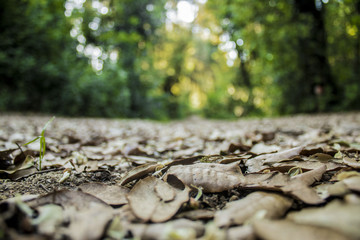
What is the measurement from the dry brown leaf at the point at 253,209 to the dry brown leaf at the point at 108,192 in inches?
11.5

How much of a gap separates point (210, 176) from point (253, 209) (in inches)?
8.8

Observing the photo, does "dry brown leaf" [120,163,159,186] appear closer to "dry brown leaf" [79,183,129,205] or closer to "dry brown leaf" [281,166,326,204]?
"dry brown leaf" [79,183,129,205]

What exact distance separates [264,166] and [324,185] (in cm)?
24

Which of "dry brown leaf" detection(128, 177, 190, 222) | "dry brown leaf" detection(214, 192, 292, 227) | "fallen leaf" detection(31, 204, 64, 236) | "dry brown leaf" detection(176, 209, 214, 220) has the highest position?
"fallen leaf" detection(31, 204, 64, 236)

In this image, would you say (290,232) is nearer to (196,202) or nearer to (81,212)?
(196,202)

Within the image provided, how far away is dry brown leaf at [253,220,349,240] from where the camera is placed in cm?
45

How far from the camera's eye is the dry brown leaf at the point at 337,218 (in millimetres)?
457

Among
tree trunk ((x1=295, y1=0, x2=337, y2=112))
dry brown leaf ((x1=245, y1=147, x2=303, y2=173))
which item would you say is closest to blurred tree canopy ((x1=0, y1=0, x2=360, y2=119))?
tree trunk ((x1=295, y1=0, x2=337, y2=112))

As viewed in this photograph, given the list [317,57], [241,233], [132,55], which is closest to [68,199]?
[241,233]

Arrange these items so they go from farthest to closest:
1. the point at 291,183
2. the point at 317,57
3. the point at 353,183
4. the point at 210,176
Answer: the point at 317,57 < the point at 210,176 < the point at 291,183 < the point at 353,183

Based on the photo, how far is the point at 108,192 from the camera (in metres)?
0.78

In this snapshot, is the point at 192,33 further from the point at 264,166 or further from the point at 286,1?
the point at 264,166

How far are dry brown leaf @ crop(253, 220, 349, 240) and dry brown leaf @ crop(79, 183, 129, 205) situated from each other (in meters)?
0.40

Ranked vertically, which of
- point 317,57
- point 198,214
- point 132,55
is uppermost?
point 132,55
